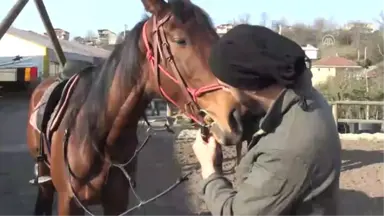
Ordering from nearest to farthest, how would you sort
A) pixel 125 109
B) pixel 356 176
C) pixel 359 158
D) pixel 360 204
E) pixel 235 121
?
1. pixel 235 121
2. pixel 125 109
3. pixel 360 204
4. pixel 356 176
5. pixel 359 158

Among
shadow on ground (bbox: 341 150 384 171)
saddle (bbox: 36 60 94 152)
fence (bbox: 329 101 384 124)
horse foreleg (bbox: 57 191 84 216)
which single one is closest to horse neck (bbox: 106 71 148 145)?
horse foreleg (bbox: 57 191 84 216)

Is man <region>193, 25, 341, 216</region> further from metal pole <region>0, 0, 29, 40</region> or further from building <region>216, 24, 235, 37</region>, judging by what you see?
metal pole <region>0, 0, 29, 40</region>

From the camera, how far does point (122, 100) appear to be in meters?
3.82

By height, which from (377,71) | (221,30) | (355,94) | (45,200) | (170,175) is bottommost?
(170,175)

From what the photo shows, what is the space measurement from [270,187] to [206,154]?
14.5 inches

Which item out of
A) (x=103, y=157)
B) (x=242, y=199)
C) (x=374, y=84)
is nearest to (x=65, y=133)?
(x=103, y=157)

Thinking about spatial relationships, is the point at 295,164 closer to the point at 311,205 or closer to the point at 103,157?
the point at 311,205

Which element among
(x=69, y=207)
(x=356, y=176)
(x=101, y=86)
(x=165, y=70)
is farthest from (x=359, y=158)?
(x=165, y=70)

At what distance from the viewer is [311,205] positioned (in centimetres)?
186

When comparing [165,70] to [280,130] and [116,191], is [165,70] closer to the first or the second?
[116,191]

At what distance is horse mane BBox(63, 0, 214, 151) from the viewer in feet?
11.4

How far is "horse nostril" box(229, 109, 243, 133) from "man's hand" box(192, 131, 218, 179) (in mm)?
217

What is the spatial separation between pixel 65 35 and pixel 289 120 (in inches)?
2289

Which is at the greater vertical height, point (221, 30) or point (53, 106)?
point (221, 30)
